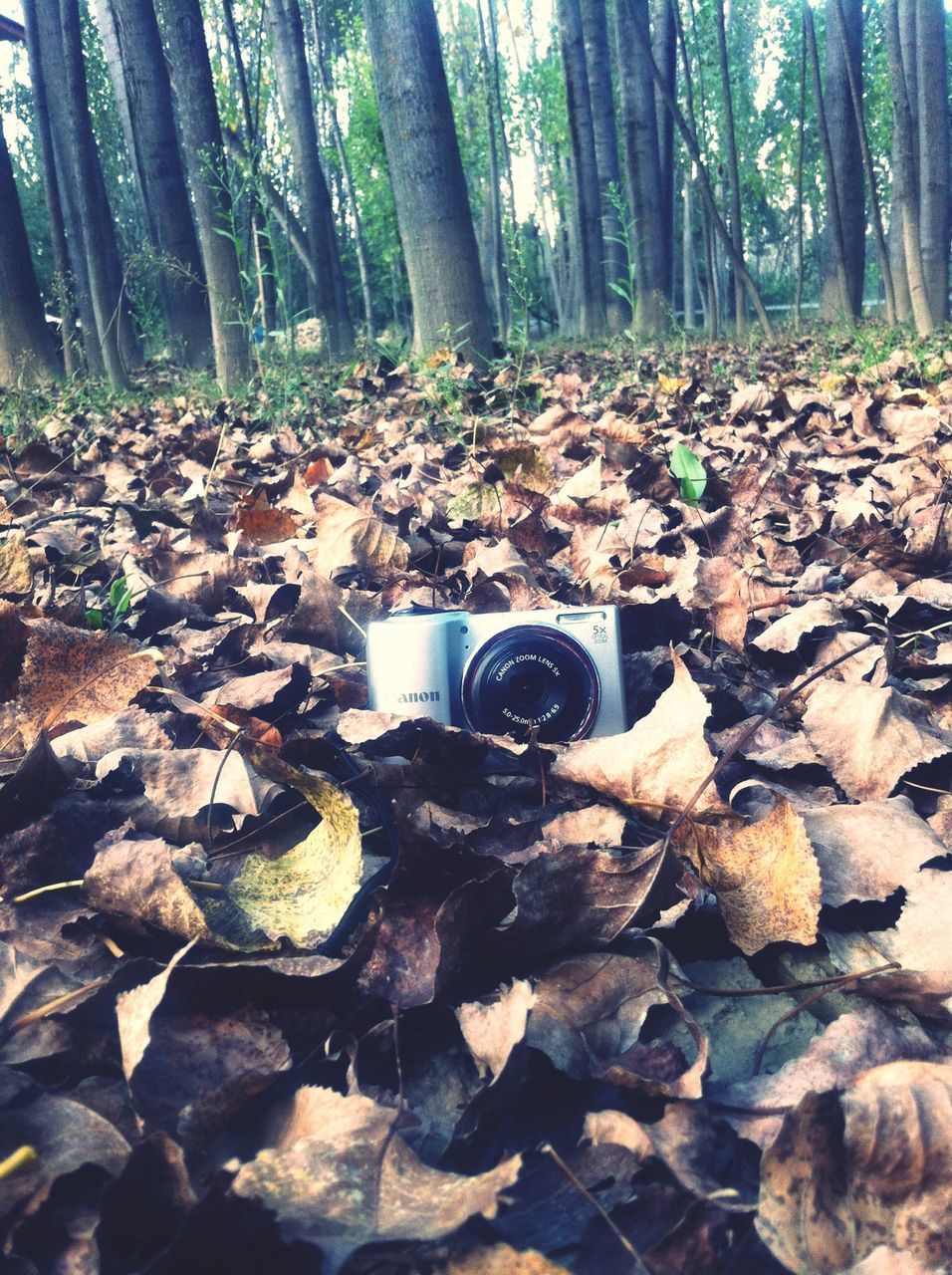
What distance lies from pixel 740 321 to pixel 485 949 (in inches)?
367

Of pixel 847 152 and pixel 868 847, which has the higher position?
pixel 847 152

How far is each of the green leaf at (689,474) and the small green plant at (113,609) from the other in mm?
1508

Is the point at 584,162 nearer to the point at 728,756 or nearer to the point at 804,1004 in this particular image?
the point at 728,756

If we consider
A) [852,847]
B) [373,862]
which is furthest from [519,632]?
[852,847]

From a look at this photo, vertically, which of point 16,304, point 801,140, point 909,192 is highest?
point 801,140

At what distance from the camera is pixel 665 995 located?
1.05 metres

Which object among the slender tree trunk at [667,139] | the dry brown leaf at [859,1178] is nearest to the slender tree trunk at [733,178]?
the slender tree trunk at [667,139]

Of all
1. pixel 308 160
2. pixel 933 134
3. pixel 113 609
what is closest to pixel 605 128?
pixel 308 160

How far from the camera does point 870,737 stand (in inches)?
57.7

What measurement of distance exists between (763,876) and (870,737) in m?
0.38

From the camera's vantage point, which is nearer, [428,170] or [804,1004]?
[804,1004]

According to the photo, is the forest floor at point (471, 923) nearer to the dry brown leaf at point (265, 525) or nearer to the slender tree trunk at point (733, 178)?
the dry brown leaf at point (265, 525)

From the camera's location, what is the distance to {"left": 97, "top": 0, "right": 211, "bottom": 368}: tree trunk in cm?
750

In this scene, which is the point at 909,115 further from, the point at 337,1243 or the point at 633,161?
the point at 337,1243
